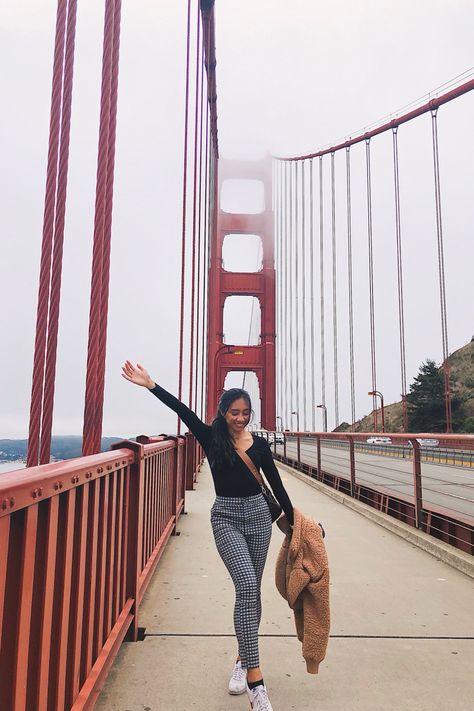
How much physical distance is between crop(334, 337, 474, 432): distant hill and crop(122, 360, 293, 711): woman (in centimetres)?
4322

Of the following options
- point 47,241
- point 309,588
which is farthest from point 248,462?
point 47,241

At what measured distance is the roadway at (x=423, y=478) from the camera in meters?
4.21

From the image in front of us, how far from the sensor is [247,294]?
27609mm

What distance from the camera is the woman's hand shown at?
2.15 meters

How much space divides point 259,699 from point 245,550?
44cm

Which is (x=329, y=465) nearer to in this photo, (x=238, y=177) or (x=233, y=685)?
(x=233, y=685)

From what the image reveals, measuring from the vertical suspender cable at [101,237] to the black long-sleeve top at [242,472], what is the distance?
0.70m

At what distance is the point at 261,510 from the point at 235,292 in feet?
84.9

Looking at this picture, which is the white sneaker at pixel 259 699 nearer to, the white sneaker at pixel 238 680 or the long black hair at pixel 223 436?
the white sneaker at pixel 238 680

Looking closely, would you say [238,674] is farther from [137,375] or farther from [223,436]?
[137,375]

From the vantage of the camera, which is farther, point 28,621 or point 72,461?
point 72,461

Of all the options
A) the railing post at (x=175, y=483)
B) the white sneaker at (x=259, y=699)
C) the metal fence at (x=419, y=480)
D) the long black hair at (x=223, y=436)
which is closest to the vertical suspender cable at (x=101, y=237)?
the long black hair at (x=223, y=436)

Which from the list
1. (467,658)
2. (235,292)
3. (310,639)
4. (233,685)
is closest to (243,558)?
(310,639)

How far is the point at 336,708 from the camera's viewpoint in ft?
5.93
